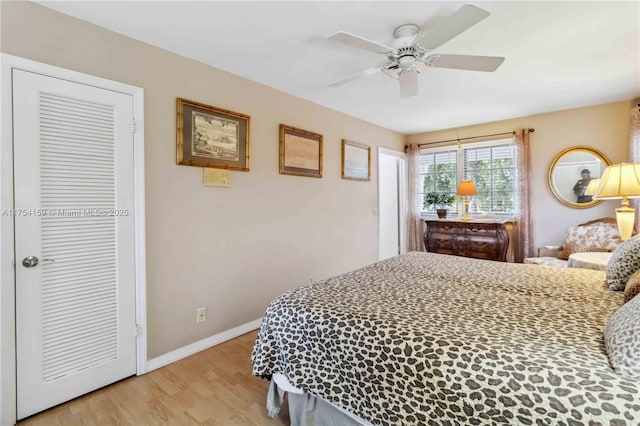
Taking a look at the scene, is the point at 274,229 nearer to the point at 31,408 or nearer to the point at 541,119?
the point at 31,408

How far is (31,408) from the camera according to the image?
5.80ft

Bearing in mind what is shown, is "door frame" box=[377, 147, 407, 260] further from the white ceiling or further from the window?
the white ceiling

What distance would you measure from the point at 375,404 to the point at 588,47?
9.72 ft

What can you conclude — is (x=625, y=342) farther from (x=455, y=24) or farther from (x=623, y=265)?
(x=455, y=24)

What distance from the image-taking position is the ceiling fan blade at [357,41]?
175cm

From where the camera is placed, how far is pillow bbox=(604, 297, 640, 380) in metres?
0.93

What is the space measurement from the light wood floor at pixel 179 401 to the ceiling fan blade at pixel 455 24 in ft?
7.82

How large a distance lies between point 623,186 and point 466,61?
1756 mm

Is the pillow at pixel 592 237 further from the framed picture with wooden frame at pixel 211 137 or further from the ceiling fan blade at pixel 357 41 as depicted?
the framed picture with wooden frame at pixel 211 137

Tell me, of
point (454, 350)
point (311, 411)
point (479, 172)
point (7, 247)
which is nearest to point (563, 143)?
point (479, 172)

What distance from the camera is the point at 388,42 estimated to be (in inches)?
87.0

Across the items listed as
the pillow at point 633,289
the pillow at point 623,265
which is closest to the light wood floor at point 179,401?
the pillow at point 633,289

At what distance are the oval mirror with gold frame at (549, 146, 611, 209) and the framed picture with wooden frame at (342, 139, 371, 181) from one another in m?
2.42

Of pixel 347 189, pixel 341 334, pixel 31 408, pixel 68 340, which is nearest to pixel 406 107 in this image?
pixel 347 189
